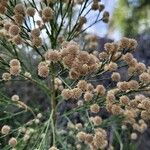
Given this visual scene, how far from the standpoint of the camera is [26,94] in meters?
6.17

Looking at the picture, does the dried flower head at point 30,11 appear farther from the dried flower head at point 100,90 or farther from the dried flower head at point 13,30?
the dried flower head at point 100,90

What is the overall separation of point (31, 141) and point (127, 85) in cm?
121

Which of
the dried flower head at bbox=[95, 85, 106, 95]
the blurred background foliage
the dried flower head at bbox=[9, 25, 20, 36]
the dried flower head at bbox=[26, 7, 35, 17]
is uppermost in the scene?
the blurred background foliage

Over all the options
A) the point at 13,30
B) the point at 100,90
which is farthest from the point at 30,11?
the point at 100,90

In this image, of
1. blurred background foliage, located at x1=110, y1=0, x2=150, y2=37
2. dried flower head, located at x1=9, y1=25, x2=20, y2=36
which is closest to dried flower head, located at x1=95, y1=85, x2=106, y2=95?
dried flower head, located at x1=9, y1=25, x2=20, y2=36

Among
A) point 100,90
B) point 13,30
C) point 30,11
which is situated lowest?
point 100,90

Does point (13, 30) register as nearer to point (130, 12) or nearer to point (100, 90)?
point (100, 90)

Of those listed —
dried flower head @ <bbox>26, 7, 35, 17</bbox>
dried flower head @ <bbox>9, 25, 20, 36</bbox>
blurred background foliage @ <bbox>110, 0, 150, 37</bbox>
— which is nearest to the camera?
dried flower head @ <bbox>9, 25, 20, 36</bbox>

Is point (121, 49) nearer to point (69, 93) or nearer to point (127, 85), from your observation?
point (127, 85)

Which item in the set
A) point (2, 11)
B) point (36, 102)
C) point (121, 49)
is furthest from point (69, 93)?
point (36, 102)

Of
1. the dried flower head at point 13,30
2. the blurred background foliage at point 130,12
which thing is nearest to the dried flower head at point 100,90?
the dried flower head at point 13,30

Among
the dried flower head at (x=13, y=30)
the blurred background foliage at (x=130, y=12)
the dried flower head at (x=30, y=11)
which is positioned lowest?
the dried flower head at (x=13, y=30)

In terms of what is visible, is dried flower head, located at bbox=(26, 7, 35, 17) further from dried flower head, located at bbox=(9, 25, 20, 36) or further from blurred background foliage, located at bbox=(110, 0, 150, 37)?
blurred background foliage, located at bbox=(110, 0, 150, 37)

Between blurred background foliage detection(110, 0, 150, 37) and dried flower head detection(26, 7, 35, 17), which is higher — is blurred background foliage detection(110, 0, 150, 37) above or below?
above
